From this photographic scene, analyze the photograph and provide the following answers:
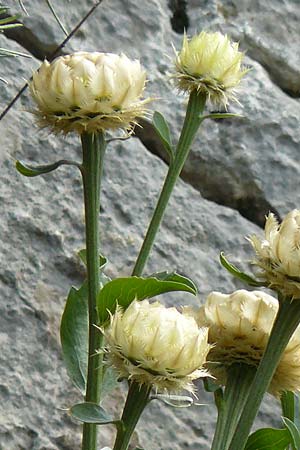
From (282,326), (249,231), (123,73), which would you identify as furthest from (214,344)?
(249,231)

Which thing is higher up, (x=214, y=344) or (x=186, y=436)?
(x=214, y=344)

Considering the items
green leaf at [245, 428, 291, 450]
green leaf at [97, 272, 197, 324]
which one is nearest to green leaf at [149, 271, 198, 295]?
green leaf at [97, 272, 197, 324]

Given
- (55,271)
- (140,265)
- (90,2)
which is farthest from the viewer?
(90,2)

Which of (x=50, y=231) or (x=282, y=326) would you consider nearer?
(x=282, y=326)

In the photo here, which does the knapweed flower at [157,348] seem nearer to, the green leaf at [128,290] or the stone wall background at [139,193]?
the green leaf at [128,290]

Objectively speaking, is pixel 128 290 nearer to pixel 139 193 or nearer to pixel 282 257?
pixel 282 257

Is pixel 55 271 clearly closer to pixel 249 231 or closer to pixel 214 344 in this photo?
pixel 249 231

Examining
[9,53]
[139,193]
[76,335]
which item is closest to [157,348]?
[76,335]
